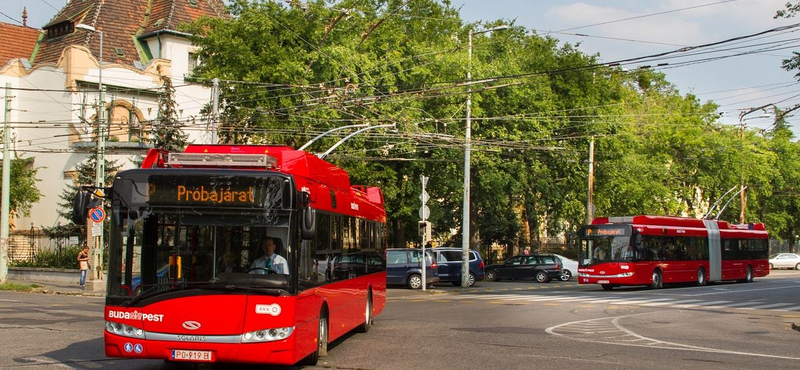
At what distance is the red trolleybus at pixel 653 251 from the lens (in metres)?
34.1

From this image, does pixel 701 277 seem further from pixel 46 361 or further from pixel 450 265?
pixel 46 361

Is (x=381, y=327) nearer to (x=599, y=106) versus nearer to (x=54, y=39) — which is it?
(x=599, y=106)

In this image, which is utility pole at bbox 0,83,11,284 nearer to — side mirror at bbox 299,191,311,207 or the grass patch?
the grass patch

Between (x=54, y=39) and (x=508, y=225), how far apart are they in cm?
2890

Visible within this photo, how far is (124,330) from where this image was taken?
979 centimetres

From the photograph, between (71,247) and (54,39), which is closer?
(71,247)

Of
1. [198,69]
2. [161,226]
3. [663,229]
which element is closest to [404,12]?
[198,69]

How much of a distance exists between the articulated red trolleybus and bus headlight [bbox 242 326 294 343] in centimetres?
1

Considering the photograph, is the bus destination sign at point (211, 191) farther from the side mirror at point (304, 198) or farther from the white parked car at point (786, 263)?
the white parked car at point (786, 263)

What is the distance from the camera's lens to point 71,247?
39969mm

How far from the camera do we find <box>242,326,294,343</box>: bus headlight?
9.72 metres

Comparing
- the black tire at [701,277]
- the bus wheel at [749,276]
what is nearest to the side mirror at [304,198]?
the black tire at [701,277]

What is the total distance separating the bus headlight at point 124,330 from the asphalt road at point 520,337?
1.45 metres

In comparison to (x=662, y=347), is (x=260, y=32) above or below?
above
